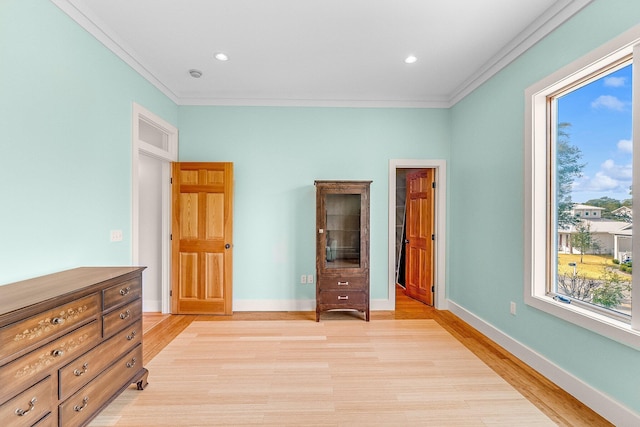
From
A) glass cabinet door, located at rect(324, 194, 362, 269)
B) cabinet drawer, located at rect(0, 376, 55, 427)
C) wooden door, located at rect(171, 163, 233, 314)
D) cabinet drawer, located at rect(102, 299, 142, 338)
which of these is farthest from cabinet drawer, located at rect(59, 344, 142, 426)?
glass cabinet door, located at rect(324, 194, 362, 269)

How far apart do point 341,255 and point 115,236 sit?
2.35m

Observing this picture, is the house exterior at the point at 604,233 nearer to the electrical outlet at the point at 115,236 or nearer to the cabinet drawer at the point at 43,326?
the cabinet drawer at the point at 43,326

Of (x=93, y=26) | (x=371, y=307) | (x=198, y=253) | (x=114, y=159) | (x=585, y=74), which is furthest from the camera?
(x=371, y=307)

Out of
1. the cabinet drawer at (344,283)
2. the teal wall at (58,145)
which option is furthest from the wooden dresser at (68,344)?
the cabinet drawer at (344,283)

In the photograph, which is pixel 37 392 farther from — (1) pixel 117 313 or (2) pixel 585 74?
(2) pixel 585 74

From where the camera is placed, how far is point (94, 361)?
173 cm

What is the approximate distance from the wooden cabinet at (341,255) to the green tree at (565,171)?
1810 millimetres

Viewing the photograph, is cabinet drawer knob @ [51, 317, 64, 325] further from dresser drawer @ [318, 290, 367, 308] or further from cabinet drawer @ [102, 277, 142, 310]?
dresser drawer @ [318, 290, 367, 308]

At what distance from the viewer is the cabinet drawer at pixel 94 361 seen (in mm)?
1540

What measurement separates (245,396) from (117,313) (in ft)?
3.41

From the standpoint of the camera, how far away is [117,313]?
1.94 meters

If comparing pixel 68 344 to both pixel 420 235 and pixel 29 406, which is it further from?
pixel 420 235

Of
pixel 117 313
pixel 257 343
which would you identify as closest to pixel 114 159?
pixel 117 313

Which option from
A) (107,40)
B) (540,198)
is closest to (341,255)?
(540,198)
